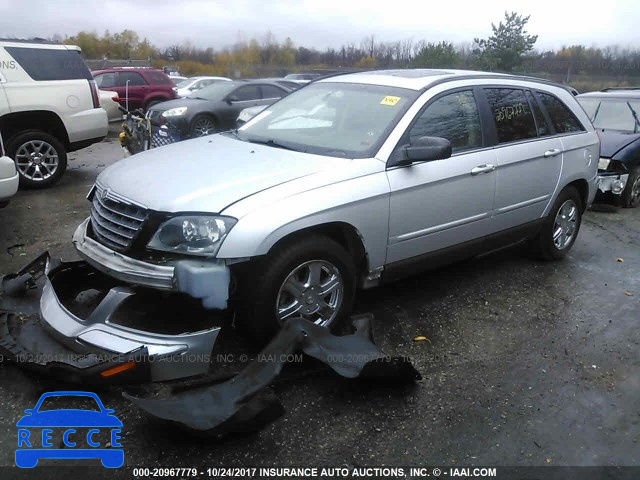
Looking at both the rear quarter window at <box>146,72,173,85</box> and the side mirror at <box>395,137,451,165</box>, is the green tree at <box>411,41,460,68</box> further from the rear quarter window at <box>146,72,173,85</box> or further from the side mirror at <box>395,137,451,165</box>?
the side mirror at <box>395,137,451,165</box>

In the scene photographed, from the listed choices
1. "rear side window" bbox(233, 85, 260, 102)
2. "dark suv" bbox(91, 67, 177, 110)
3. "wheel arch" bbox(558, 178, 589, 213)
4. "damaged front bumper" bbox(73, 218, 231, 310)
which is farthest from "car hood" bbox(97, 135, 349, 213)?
"dark suv" bbox(91, 67, 177, 110)

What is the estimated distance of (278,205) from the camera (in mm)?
3074

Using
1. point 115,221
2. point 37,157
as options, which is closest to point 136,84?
point 37,157

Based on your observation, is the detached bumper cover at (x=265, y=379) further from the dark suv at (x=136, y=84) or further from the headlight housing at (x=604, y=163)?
the dark suv at (x=136, y=84)

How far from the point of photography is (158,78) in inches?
655

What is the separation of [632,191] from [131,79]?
13.7 metres

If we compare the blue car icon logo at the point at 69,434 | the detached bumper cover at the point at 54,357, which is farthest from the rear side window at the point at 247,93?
the blue car icon logo at the point at 69,434

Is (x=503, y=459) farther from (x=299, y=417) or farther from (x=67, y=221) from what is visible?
(x=67, y=221)

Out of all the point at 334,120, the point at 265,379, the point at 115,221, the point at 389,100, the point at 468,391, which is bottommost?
the point at 468,391

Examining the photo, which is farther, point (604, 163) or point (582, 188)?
point (604, 163)

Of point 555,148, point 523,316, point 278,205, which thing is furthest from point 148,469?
point 555,148

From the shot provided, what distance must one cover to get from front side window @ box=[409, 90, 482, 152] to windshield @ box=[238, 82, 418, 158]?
6.8 inches

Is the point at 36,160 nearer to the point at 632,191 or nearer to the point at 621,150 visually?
the point at 621,150

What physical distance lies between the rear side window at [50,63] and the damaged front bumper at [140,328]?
210 inches
